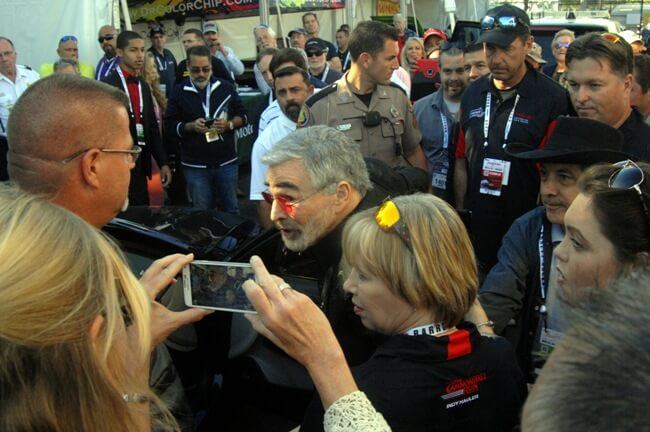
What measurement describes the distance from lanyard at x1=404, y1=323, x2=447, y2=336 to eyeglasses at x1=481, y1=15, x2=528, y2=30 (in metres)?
2.96

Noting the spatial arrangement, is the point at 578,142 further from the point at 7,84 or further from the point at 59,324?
the point at 7,84

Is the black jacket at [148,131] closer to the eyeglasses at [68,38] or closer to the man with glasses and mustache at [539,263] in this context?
the eyeglasses at [68,38]

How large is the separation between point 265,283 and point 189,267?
1.45 feet

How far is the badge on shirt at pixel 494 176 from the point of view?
400 cm

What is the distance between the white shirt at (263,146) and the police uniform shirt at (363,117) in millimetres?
269

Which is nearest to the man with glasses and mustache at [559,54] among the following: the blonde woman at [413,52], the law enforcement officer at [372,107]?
the blonde woman at [413,52]

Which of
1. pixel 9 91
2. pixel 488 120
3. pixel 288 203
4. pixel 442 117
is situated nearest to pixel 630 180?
pixel 288 203

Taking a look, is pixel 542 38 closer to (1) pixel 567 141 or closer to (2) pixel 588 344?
(1) pixel 567 141

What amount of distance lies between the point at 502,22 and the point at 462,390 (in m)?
3.22

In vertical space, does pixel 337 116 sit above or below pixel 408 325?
above

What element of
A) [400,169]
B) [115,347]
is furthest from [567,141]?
[115,347]

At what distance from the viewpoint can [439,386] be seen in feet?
5.72

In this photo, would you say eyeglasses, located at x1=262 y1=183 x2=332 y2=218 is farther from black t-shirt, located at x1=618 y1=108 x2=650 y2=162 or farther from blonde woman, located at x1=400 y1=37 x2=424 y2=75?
blonde woman, located at x1=400 y1=37 x2=424 y2=75

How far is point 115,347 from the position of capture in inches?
50.6
